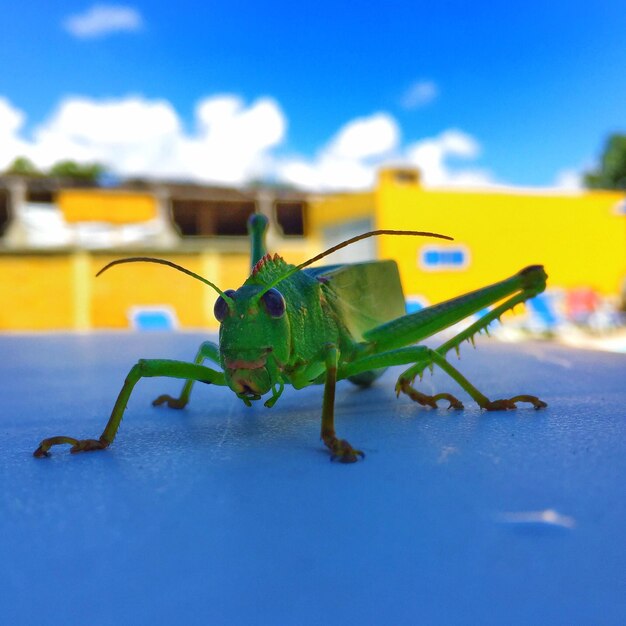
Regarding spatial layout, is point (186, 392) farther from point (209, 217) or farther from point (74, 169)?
point (74, 169)

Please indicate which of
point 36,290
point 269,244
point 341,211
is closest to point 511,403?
point 36,290

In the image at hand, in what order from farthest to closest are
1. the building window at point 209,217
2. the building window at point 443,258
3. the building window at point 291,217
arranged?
the building window at point 209,217 < the building window at point 291,217 < the building window at point 443,258

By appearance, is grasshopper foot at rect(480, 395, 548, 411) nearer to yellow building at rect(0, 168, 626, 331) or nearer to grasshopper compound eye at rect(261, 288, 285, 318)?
grasshopper compound eye at rect(261, 288, 285, 318)

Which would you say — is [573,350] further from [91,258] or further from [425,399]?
[91,258]

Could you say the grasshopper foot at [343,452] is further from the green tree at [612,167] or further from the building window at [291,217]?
the green tree at [612,167]

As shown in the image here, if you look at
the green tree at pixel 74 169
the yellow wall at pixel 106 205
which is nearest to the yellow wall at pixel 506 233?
the yellow wall at pixel 106 205

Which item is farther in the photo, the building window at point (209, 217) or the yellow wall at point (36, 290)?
the building window at point (209, 217)
